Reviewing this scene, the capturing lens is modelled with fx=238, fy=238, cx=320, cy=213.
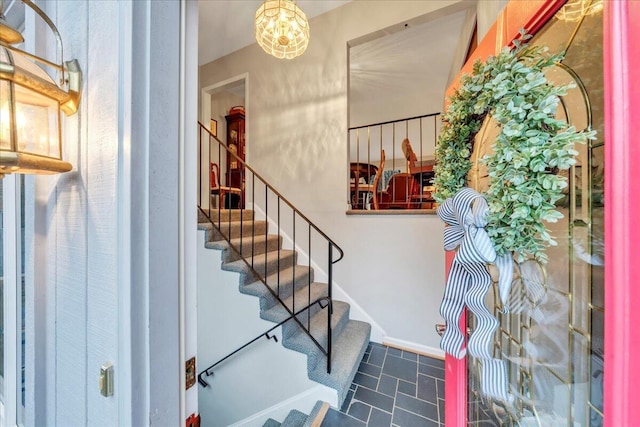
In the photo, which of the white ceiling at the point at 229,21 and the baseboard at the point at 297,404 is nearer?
the baseboard at the point at 297,404

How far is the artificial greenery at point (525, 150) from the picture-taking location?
0.46 m

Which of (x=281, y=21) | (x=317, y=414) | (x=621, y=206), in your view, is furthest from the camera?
(x=281, y=21)

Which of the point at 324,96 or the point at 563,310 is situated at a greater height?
the point at 324,96

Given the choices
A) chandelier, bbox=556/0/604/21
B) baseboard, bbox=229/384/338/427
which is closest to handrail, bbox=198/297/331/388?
baseboard, bbox=229/384/338/427

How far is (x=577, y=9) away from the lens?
0.50 meters

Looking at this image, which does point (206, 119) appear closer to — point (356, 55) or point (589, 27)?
point (356, 55)

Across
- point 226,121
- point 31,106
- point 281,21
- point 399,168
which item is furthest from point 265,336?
point 399,168

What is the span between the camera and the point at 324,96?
2740mm

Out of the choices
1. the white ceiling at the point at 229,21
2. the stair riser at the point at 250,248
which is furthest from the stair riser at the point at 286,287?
the white ceiling at the point at 229,21

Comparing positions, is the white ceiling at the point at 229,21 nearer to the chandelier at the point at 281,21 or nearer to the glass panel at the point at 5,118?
the chandelier at the point at 281,21

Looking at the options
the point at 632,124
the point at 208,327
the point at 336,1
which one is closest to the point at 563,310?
the point at 632,124

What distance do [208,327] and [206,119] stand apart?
119 inches

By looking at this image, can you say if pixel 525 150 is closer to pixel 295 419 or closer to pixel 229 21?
pixel 295 419

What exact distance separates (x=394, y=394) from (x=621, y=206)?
6.27 ft
